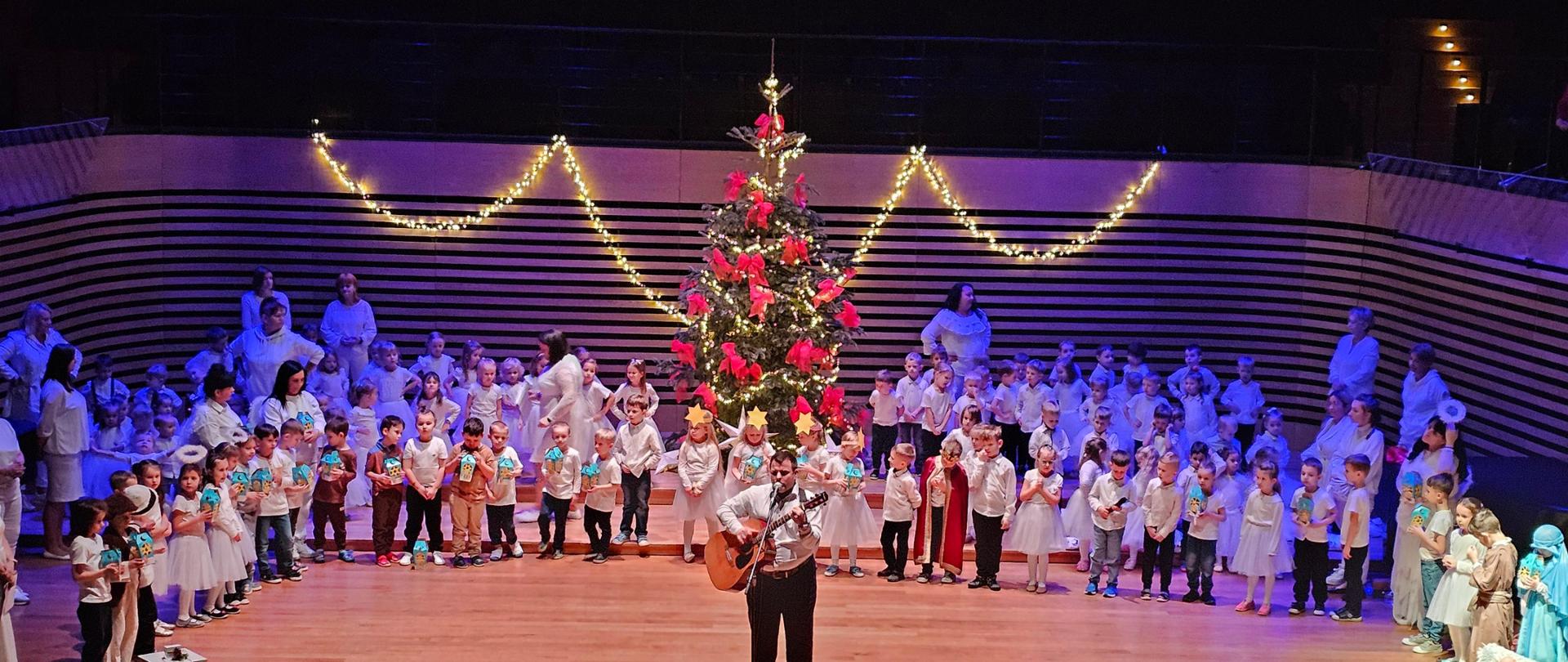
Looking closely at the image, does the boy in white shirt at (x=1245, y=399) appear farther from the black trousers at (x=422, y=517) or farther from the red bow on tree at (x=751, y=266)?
the black trousers at (x=422, y=517)

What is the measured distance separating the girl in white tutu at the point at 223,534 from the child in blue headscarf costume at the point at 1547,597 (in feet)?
24.9

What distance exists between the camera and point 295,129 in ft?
48.9

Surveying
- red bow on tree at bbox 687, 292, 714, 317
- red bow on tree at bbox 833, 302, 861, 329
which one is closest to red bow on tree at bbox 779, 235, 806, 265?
red bow on tree at bbox 833, 302, 861, 329

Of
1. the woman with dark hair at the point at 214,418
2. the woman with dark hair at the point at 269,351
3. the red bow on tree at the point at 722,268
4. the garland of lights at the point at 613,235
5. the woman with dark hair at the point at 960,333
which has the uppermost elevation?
the garland of lights at the point at 613,235

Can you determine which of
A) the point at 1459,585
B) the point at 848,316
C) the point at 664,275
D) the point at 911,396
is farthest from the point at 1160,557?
the point at 664,275

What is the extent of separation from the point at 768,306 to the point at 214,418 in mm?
3958

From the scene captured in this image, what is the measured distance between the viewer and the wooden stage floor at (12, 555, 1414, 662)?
380 inches

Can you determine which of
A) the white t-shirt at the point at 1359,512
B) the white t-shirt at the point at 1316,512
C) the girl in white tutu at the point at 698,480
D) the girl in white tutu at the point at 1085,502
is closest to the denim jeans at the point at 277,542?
the girl in white tutu at the point at 698,480

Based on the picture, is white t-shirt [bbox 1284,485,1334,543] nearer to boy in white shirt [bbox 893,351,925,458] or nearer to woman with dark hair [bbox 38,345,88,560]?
boy in white shirt [bbox 893,351,925,458]

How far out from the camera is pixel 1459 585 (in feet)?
31.1

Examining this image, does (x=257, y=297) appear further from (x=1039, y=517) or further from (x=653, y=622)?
(x=1039, y=517)

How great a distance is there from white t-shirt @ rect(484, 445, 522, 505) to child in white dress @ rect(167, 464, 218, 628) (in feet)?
6.85

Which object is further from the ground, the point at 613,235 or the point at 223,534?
the point at 613,235

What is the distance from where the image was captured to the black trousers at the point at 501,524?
1148cm
